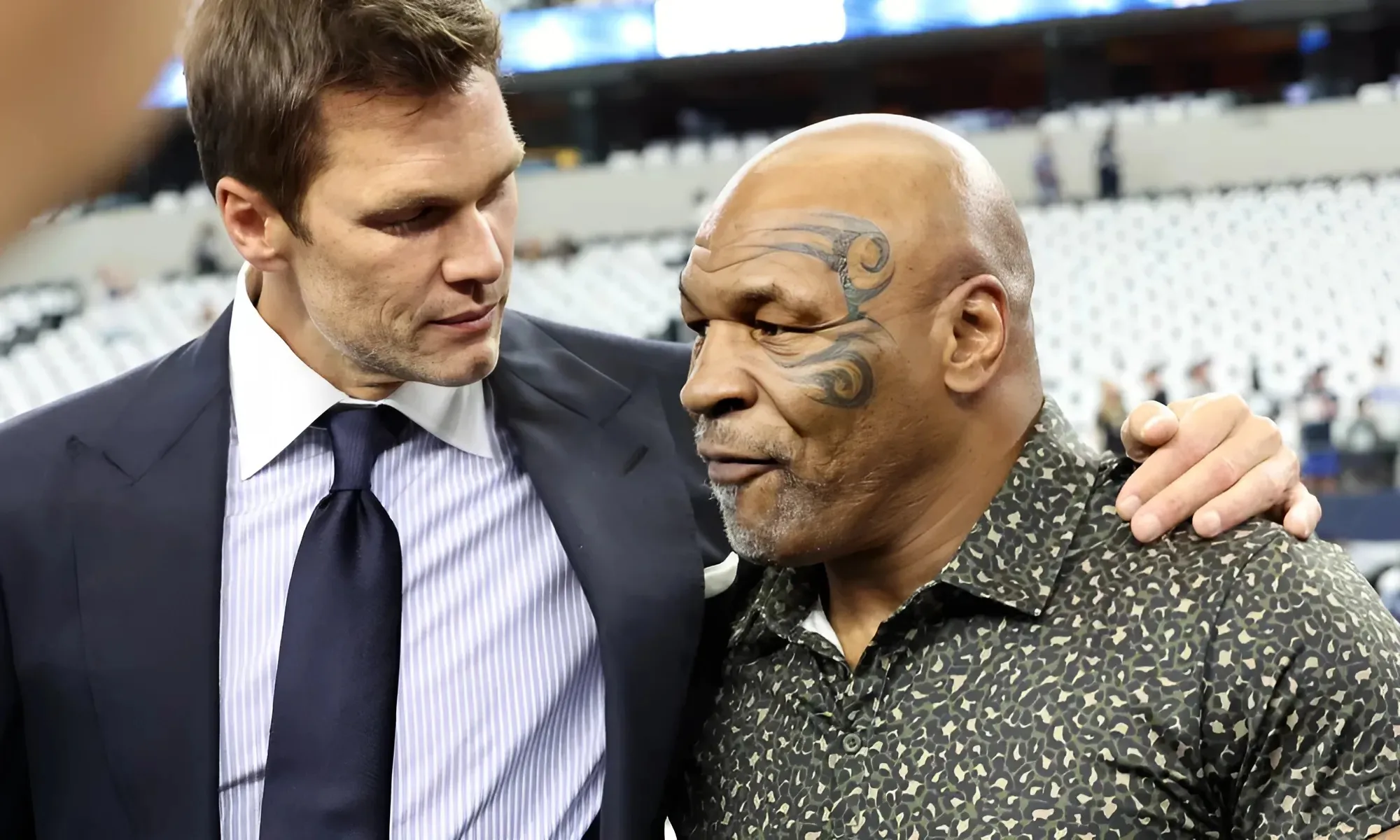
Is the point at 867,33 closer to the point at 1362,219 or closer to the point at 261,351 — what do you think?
the point at 1362,219

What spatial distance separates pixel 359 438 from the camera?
1.54 m

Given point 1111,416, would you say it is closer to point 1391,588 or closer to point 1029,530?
point 1391,588

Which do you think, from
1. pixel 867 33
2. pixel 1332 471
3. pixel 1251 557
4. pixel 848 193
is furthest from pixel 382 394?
pixel 867 33

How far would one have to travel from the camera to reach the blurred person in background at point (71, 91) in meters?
0.32

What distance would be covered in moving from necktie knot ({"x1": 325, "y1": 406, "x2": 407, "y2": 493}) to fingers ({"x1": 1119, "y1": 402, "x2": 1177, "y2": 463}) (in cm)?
81

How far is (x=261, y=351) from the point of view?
1.57 metres

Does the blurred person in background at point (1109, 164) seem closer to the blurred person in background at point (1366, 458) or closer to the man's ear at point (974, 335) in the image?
the blurred person in background at point (1366, 458)

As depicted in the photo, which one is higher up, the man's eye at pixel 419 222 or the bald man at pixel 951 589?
the man's eye at pixel 419 222

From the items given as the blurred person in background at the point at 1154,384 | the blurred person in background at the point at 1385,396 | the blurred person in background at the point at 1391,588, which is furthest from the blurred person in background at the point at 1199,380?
the blurred person in background at the point at 1391,588

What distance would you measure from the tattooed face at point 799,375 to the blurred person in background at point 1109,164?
388 inches

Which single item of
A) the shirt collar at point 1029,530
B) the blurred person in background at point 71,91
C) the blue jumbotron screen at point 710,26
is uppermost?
the blurred person in background at point 71,91

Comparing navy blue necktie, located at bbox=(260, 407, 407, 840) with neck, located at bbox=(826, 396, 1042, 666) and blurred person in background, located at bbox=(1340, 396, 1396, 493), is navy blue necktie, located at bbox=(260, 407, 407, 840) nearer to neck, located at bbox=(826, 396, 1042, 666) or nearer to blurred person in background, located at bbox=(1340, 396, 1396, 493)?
neck, located at bbox=(826, 396, 1042, 666)

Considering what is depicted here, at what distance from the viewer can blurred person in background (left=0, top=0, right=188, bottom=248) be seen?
32 centimetres

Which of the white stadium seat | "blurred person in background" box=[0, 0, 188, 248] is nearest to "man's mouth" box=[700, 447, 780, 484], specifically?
"blurred person in background" box=[0, 0, 188, 248]
